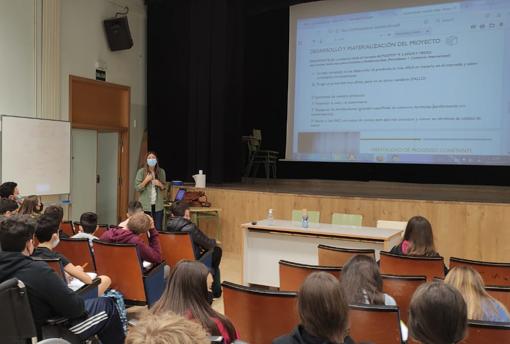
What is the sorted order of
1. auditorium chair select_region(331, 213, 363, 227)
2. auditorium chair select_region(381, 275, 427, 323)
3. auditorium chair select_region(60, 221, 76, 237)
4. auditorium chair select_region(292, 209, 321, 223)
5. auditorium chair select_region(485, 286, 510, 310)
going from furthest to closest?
1. auditorium chair select_region(292, 209, 321, 223)
2. auditorium chair select_region(331, 213, 363, 227)
3. auditorium chair select_region(60, 221, 76, 237)
4. auditorium chair select_region(381, 275, 427, 323)
5. auditorium chair select_region(485, 286, 510, 310)

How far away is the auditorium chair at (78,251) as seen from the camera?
3365mm

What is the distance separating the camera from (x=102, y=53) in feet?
24.3

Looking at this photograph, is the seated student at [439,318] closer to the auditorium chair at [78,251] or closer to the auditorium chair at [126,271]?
the auditorium chair at [126,271]

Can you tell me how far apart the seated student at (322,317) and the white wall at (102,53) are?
19.9ft

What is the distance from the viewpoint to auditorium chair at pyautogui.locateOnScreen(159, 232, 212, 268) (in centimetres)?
393

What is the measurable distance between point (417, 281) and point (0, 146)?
5292 millimetres

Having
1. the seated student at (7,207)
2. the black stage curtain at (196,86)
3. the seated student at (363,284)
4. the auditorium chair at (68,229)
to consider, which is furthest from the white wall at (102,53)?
the seated student at (363,284)

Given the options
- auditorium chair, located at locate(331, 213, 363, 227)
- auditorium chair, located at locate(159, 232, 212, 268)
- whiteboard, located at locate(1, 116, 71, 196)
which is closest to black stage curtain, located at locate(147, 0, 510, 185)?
whiteboard, located at locate(1, 116, 71, 196)

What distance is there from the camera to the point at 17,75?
6105 mm

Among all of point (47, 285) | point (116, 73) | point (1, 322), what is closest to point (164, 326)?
point (1, 322)

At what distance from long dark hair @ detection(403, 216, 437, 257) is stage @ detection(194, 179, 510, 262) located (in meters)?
2.20

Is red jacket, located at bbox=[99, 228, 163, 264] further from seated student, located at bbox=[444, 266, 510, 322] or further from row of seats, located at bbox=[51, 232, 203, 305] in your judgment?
Result: seated student, located at bbox=[444, 266, 510, 322]

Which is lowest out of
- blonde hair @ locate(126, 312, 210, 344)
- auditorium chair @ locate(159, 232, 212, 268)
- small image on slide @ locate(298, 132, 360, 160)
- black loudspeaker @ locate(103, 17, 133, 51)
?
auditorium chair @ locate(159, 232, 212, 268)

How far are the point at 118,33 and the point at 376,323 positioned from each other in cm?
672
